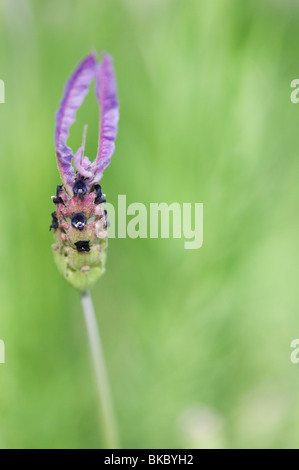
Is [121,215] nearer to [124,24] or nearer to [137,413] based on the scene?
[137,413]

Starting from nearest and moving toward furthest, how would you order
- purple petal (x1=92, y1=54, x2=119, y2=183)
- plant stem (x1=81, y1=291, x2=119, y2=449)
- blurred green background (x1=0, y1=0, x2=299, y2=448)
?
purple petal (x1=92, y1=54, x2=119, y2=183) → plant stem (x1=81, y1=291, x2=119, y2=449) → blurred green background (x1=0, y1=0, x2=299, y2=448)

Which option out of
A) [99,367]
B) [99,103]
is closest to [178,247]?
[99,367]

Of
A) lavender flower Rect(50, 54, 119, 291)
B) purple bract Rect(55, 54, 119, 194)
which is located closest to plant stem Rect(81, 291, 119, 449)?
lavender flower Rect(50, 54, 119, 291)

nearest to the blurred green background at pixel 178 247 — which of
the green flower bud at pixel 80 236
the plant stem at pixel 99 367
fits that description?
the plant stem at pixel 99 367

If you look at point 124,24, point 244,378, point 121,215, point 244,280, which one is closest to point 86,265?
point 121,215

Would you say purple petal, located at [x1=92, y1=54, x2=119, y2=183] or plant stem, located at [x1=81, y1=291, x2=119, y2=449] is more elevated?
purple petal, located at [x1=92, y1=54, x2=119, y2=183]

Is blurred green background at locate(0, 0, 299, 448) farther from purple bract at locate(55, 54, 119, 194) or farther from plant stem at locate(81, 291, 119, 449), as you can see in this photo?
purple bract at locate(55, 54, 119, 194)
